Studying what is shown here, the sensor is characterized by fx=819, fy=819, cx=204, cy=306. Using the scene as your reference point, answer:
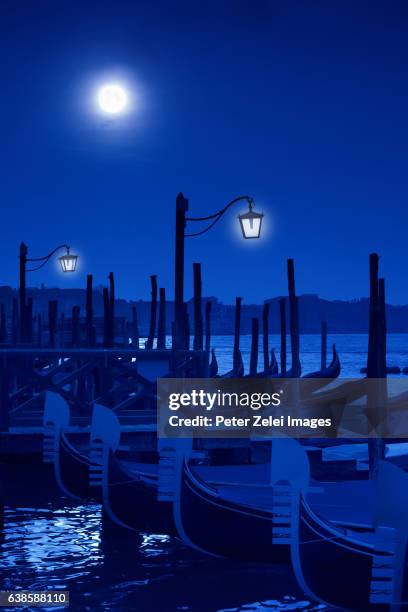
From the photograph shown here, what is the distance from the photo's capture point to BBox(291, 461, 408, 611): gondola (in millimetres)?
4719

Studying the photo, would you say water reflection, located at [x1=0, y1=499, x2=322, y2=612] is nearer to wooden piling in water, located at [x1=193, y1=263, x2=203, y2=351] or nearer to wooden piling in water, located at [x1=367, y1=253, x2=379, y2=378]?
wooden piling in water, located at [x1=367, y1=253, x2=379, y2=378]

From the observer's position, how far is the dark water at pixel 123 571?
6.16 metres

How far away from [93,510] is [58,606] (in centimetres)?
283

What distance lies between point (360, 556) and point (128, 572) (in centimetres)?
249

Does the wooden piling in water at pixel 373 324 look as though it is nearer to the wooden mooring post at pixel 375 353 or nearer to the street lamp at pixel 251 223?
the wooden mooring post at pixel 375 353

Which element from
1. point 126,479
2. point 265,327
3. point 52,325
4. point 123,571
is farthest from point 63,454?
point 265,327

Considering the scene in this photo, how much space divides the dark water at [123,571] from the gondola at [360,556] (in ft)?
3.26

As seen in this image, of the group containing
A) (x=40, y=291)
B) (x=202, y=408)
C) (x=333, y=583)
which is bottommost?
(x=333, y=583)

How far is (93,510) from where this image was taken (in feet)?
28.7

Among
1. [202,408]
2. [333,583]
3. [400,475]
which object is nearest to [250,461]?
[202,408]

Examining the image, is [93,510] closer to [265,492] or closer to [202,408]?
[202,408]

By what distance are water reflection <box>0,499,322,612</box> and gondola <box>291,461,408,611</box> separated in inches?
39.3

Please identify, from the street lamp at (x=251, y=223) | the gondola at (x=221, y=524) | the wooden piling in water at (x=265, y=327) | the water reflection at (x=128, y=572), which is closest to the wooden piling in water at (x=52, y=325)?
the wooden piling in water at (x=265, y=327)

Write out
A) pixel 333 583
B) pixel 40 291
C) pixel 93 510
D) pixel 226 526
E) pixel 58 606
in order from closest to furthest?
pixel 333 583 < pixel 58 606 < pixel 226 526 < pixel 93 510 < pixel 40 291
